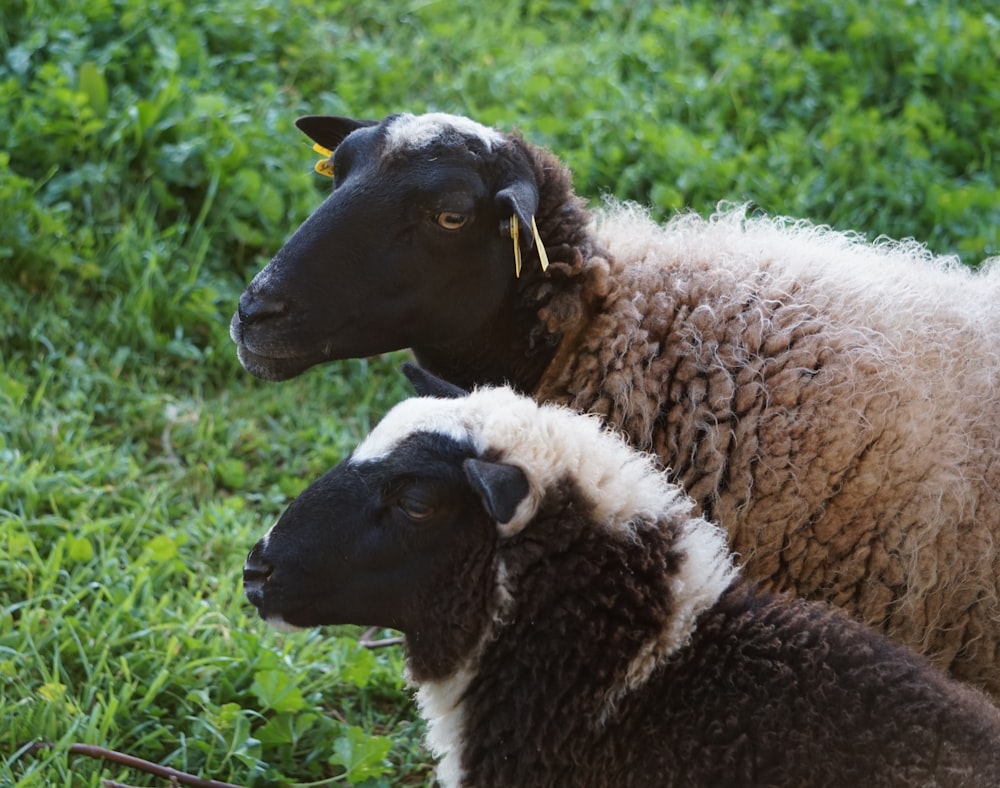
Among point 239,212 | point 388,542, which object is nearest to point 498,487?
point 388,542

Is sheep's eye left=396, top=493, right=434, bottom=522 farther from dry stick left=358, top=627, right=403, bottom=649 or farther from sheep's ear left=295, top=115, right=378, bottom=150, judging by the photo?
sheep's ear left=295, top=115, right=378, bottom=150

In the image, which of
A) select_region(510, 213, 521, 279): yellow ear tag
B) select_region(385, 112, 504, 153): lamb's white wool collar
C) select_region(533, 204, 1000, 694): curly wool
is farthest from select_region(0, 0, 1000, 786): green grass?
select_region(385, 112, 504, 153): lamb's white wool collar

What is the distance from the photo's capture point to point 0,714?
3.90 metres

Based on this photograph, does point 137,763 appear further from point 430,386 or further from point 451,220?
point 451,220

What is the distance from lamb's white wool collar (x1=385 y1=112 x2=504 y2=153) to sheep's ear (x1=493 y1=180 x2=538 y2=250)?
0.67ft

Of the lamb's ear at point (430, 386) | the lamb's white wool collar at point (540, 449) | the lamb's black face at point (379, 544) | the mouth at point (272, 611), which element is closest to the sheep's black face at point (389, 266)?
the lamb's ear at point (430, 386)

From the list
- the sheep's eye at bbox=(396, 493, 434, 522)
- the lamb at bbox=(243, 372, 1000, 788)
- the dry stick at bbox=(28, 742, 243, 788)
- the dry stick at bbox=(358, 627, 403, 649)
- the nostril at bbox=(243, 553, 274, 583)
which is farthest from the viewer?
the dry stick at bbox=(358, 627, 403, 649)

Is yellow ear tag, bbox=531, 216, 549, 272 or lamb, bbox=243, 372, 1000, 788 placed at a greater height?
yellow ear tag, bbox=531, 216, 549, 272

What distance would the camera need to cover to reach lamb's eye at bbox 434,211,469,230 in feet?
13.4

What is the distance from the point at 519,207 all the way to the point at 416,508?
1210 mm

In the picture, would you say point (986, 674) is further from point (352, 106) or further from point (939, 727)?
point (352, 106)

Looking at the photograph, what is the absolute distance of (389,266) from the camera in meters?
4.09

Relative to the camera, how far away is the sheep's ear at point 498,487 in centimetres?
302

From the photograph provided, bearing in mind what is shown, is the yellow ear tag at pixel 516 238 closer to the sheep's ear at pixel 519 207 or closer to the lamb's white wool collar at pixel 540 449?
the sheep's ear at pixel 519 207
